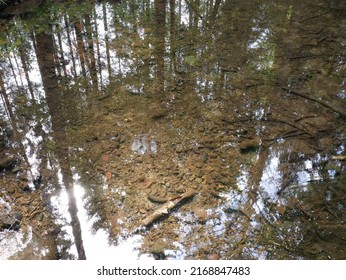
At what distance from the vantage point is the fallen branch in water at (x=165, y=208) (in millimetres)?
2754

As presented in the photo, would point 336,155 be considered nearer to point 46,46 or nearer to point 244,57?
point 244,57

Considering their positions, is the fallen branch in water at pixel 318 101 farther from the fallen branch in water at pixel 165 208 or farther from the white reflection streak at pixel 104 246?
the white reflection streak at pixel 104 246

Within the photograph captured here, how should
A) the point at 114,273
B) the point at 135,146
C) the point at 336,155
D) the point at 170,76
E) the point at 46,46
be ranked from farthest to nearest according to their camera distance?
the point at 46,46 → the point at 170,76 → the point at 135,146 → the point at 336,155 → the point at 114,273

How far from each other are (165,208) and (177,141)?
1006 mm

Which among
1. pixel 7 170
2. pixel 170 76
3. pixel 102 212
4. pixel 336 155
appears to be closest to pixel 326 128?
pixel 336 155

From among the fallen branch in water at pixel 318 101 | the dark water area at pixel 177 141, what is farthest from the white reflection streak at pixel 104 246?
the fallen branch in water at pixel 318 101

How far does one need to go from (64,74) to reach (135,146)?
2333 mm

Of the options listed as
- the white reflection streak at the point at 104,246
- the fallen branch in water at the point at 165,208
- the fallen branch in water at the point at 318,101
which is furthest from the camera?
the fallen branch in water at the point at 318,101

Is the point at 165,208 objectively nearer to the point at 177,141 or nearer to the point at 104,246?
the point at 104,246

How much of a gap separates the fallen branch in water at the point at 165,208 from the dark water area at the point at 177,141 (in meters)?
0.01

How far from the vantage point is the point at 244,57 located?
5113mm

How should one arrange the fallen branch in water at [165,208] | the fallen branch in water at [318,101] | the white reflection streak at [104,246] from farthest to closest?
the fallen branch in water at [318,101]
the fallen branch in water at [165,208]
the white reflection streak at [104,246]

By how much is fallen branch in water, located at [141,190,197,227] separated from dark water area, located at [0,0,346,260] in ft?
0.04

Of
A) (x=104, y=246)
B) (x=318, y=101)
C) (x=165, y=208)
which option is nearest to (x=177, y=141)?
(x=165, y=208)
